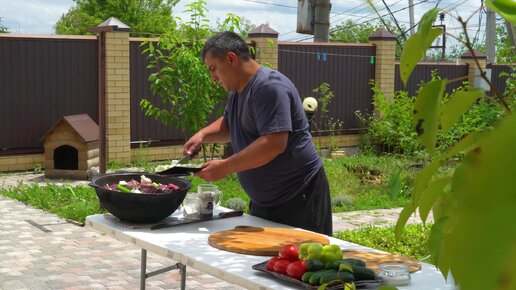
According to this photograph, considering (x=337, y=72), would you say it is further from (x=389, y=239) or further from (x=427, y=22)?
(x=427, y=22)

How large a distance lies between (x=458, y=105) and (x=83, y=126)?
1111 cm

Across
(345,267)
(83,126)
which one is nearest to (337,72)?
(83,126)

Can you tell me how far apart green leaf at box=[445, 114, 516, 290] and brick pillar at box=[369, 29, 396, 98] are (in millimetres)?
16349

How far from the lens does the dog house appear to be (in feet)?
36.8

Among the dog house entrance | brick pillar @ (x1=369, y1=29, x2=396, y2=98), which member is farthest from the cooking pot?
brick pillar @ (x1=369, y1=29, x2=396, y2=98)

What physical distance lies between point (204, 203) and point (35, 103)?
28.1ft

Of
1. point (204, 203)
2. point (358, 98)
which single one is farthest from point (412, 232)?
point (358, 98)

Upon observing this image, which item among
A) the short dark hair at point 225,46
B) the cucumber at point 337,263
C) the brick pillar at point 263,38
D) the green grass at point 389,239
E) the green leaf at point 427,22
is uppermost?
the brick pillar at point 263,38

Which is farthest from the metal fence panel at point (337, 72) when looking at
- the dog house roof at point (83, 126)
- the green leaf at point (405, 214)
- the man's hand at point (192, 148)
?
the green leaf at point (405, 214)

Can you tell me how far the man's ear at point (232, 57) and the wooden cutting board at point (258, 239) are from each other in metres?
0.87

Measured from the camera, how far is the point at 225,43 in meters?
3.93

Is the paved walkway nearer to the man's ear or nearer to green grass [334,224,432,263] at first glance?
green grass [334,224,432,263]

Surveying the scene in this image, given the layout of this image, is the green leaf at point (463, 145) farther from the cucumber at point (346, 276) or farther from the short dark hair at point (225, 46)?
the short dark hair at point (225, 46)

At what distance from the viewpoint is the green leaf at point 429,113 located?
2.27 feet
